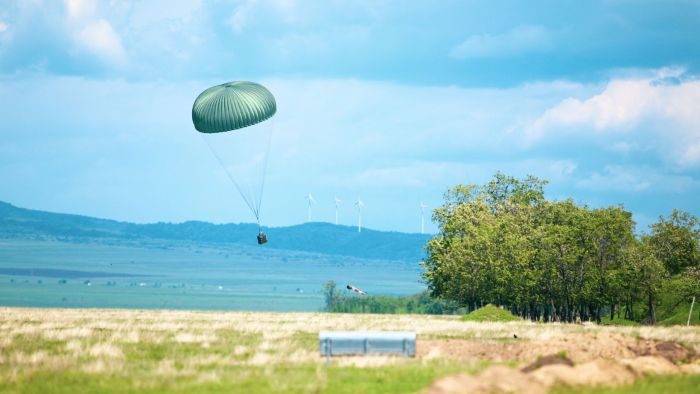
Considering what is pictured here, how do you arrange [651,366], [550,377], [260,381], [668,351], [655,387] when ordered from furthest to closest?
1. [668,351]
2. [651,366]
3. [260,381]
4. [655,387]
5. [550,377]

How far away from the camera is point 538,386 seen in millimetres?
21438

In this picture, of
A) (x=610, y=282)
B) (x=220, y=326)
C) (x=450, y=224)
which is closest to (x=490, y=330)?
(x=220, y=326)

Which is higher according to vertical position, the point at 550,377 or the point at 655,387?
the point at 550,377

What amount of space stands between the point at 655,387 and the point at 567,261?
55.5 meters

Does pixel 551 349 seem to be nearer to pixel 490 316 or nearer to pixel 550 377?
pixel 550 377

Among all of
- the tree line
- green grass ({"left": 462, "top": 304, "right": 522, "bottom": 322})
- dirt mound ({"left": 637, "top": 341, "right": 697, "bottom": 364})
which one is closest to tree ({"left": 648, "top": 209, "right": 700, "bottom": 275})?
the tree line

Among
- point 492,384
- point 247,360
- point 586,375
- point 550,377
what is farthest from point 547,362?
point 247,360

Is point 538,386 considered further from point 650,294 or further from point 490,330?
point 650,294

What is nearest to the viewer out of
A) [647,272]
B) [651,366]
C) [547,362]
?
[547,362]

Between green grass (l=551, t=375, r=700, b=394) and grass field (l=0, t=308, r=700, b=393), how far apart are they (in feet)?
0.34

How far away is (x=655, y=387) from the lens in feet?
74.1

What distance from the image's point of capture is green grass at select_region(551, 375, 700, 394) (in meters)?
21.9

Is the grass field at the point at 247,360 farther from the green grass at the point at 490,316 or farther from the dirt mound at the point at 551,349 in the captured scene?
the green grass at the point at 490,316

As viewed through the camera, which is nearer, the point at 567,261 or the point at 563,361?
the point at 563,361
